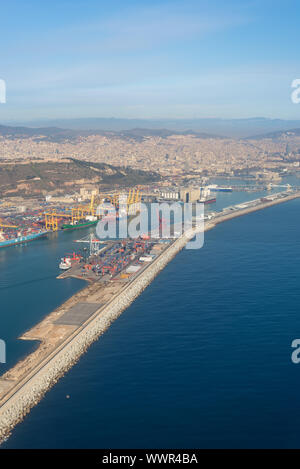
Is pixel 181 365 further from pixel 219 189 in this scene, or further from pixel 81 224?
pixel 219 189

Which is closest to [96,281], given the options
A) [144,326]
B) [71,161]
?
[144,326]

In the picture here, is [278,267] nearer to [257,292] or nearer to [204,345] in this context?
[257,292]

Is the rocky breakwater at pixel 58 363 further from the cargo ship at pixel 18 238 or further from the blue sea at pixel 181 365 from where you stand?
the cargo ship at pixel 18 238

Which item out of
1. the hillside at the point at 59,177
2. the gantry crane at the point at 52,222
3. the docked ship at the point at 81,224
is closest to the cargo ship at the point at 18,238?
the gantry crane at the point at 52,222

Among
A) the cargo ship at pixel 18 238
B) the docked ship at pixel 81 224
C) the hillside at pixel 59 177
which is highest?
the hillside at pixel 59 177

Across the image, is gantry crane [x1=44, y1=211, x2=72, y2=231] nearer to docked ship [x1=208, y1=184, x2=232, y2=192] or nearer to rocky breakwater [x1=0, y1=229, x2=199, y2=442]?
rocky breakwater [x1=0, y1=229, x2=199, y2=442]
